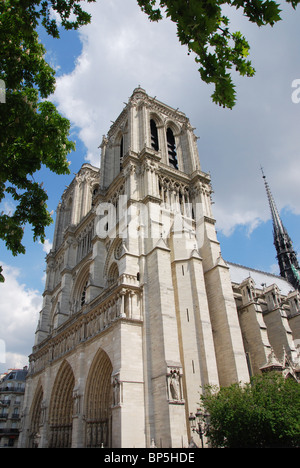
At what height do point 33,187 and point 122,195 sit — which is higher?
point 122,195

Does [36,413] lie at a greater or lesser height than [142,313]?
lesser

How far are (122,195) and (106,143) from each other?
8.96 meters

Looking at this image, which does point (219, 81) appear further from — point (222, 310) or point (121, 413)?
point (222, 310)

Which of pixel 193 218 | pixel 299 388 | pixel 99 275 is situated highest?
pixel 193 218

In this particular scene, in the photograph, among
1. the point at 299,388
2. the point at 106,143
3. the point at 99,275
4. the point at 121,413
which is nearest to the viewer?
the point at 299,388

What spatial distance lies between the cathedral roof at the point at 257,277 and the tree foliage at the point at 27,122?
2885cm

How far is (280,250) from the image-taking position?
49000mm

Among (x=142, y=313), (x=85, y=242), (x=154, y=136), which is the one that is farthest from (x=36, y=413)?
(x=154, y=136)

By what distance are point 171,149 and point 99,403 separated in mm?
21237

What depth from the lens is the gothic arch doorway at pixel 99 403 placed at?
18.5 m

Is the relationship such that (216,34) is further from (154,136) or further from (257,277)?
(257,277)

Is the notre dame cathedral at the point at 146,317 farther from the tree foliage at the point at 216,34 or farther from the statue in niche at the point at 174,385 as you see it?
the tree foliage at the point at 216,34

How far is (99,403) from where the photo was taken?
63.4ft

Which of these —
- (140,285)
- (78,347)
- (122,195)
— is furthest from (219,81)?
(122,195)
